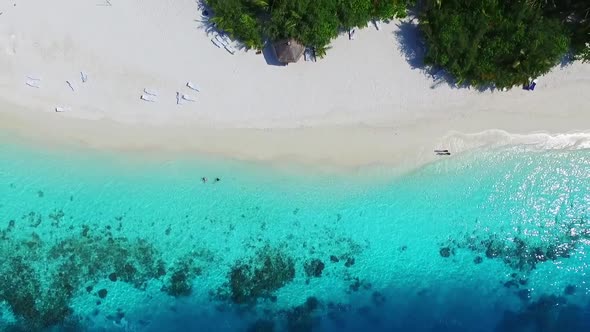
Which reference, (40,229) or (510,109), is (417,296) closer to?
(510,109)

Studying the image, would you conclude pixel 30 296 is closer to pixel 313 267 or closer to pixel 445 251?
pixel 313 267

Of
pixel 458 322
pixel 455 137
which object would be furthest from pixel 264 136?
pixel 458 322

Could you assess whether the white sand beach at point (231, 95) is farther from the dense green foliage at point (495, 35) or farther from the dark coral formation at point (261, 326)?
the dark coral formation at point (261, 326)

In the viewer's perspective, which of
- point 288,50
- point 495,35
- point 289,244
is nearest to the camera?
point 495,35

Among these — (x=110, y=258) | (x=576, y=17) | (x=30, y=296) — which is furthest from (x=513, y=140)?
(x=30, y=296)

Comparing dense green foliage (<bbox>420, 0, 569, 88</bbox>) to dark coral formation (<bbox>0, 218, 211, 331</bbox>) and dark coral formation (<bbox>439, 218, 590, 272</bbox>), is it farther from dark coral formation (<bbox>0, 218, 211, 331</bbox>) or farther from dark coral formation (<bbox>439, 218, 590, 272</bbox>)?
dark coral formation (<bbox>0, 218, 211, 331</bbox>)

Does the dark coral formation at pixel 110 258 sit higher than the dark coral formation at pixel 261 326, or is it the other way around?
the dark coral formation at pixel 110 258

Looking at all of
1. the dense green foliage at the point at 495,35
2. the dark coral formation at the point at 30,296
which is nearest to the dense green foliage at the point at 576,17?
the dense green foliage at the point at 495,35
